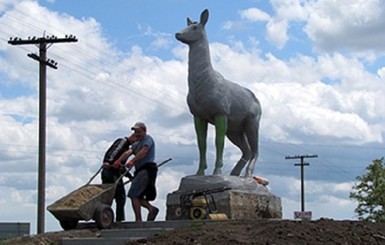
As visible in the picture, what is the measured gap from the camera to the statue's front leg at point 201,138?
1659 cm

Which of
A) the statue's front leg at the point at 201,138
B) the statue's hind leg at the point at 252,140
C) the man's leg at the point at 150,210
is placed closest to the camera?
the man's leg at the point at 150,210

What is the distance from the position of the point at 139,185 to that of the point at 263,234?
3054 millimetres

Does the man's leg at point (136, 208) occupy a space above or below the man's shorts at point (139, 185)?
below

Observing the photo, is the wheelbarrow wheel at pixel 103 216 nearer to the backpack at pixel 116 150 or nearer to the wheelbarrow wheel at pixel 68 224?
the wheelbarrow wheel at pixel 68 224

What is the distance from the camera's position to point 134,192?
1470cm

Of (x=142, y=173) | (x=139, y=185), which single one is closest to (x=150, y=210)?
(x=139, y=185)

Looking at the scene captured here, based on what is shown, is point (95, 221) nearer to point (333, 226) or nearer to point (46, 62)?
point (333, 226)

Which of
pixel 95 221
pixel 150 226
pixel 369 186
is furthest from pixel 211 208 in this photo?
pixel 369 186

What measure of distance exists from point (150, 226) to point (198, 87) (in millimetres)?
3077

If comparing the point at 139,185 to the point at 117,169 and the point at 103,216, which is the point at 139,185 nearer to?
the point at 117,169

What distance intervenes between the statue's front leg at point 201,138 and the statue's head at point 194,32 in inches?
61.1

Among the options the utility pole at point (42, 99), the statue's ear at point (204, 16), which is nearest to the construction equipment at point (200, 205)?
the statue's ear at point (204, 16)

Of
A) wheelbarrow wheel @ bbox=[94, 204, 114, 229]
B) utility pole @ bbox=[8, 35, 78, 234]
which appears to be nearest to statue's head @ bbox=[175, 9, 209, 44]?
wheelbarrow wheel @ bbox=[94, 204, 114, 229]

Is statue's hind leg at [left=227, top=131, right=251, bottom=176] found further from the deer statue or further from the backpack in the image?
the backpack
